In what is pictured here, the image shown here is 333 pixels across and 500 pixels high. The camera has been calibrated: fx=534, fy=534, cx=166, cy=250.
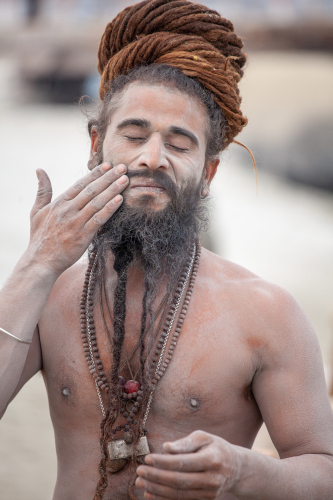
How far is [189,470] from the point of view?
1.71m

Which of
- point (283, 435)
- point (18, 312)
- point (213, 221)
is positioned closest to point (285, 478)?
point (283, 435)

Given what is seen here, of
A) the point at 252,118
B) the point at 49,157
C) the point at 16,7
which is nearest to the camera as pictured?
the point at 49,157

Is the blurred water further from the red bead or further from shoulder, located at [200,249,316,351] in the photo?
shoulder, located at [200,249,316,351]

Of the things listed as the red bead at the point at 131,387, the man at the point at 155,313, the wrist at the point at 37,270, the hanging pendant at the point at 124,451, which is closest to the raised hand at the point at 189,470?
the man at the point at 155,313

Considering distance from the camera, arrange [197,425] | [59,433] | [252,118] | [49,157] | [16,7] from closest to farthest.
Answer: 1. [197,425]
2. [59,433]
3. [49,157]
4. [16,7]
5. [252,118]

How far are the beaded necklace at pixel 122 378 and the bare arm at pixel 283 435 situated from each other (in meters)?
0.40

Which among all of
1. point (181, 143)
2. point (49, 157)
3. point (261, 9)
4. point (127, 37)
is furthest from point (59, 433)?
point (261, 9)

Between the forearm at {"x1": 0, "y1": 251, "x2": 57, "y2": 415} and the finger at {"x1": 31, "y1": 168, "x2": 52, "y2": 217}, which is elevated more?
the finger at {"x1": 31, "y1": 168, "x2": 52, "y2": 217}

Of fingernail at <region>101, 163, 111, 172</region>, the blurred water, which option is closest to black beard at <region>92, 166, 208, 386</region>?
fingernail at <region>101, 163, 111, 172</region>

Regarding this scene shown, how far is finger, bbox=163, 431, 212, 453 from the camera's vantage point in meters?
1.67

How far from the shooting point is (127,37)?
9.27 feet

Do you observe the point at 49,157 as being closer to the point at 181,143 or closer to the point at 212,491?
the point at 181,143

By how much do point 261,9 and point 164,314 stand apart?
628 inches

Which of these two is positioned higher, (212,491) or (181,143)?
(181,143)
